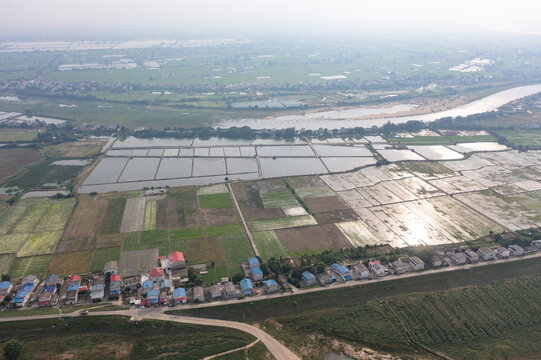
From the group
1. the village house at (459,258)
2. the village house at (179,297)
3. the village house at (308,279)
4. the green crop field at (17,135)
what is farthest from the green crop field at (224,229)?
the green crop field at (17,135)

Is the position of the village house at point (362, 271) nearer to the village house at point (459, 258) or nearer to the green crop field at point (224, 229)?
the village house at point (459, 258)

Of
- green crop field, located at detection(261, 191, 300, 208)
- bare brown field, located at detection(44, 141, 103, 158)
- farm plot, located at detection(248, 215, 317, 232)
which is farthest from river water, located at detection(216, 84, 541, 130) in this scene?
farm plot, located at detection(248, 215, 317, 232)

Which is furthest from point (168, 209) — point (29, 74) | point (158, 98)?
point (29, 74)

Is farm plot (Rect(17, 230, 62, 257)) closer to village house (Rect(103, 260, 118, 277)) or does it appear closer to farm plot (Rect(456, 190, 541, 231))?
village house (Rect(103, 260, 118, 277))

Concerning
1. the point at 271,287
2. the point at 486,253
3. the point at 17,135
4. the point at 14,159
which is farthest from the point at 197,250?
the point at 17,135

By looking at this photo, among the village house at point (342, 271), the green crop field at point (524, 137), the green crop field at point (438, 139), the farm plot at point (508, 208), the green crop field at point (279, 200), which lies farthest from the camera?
the green crop field at point (438, 139)

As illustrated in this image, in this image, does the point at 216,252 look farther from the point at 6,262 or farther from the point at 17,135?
the point at 17,135

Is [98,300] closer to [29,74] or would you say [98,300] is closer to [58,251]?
[58,251]
